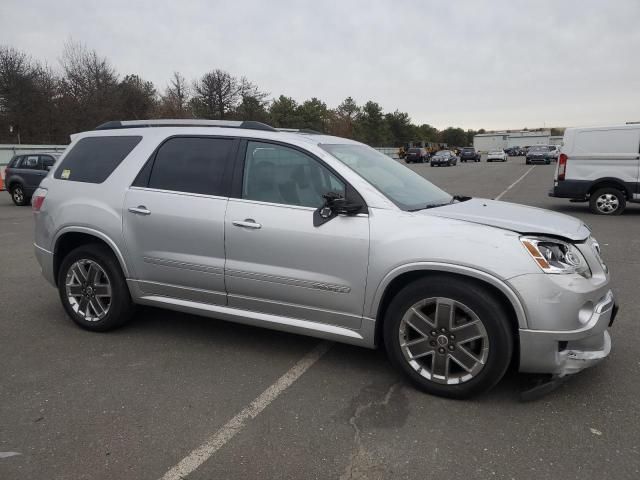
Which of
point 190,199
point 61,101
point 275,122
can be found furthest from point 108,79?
point 190,199

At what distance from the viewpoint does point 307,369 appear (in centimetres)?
380

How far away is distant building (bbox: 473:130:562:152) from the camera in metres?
79.1

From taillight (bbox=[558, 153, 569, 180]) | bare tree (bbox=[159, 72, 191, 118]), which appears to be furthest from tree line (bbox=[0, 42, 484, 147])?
taillight (bbox=[558, 153, 569, 180])

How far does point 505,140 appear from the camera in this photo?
80625 mm

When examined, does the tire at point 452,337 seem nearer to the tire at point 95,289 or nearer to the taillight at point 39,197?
the tire at point 95,289

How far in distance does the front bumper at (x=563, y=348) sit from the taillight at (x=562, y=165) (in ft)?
31.9

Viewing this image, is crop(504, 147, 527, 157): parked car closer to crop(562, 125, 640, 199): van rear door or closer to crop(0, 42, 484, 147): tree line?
crop(0, 42, 484, 147): tree line

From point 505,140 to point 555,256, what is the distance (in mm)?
83885

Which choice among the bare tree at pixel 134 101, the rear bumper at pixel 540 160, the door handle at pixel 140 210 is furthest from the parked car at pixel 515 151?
the door handle at pixel 140 210

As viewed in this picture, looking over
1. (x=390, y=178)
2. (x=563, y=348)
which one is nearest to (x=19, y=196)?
(x=390, y=178)

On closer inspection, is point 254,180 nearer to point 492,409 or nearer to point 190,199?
point 190,199

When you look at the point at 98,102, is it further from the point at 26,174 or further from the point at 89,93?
the point at 26,174

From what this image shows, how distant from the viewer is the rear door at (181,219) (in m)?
3.98

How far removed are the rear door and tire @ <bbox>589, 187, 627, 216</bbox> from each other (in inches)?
418
